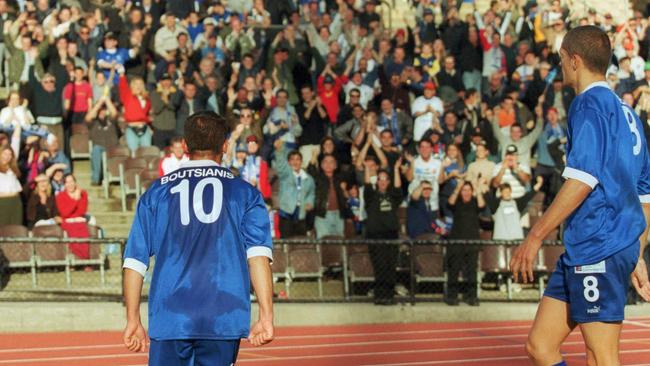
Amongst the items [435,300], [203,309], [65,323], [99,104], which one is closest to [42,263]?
[65,323]

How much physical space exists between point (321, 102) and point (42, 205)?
16.0 feet

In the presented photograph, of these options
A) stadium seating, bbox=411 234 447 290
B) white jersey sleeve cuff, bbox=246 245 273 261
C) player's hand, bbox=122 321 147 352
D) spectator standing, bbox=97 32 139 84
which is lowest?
stadium seating, bbox=411 234 447 290

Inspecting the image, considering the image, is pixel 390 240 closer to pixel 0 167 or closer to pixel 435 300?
pixel 435 300

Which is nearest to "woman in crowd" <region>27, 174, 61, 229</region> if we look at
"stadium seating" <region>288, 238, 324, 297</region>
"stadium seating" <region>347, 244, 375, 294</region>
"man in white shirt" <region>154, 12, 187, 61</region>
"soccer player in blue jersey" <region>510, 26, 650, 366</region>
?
"stadium seating" <region>288, 238, 324, 297</region>

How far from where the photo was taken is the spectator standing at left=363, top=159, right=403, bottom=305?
650 inches

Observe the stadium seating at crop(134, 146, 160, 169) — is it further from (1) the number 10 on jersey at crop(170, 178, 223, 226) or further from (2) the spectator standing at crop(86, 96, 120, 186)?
(1) the number 10 on jersey at crop(170, 178, 223, 226)

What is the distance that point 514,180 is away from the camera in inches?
723

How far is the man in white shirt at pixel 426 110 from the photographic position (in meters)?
19.5

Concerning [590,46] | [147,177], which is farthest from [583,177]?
[147,177]

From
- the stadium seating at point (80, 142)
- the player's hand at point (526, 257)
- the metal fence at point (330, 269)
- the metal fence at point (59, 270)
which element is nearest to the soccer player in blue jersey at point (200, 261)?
the player's hand at point (526, 257)

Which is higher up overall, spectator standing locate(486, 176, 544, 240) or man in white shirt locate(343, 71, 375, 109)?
man in white shirt locate(343, 71, 375, 109)

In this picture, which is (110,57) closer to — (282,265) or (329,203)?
(329,203)

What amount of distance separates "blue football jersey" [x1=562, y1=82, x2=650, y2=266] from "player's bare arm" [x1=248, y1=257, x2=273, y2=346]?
146 centimetres

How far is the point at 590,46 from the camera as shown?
6383mm
